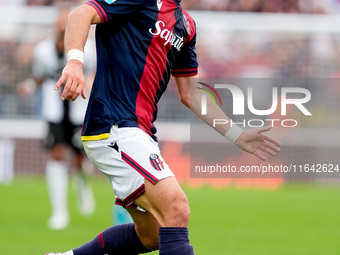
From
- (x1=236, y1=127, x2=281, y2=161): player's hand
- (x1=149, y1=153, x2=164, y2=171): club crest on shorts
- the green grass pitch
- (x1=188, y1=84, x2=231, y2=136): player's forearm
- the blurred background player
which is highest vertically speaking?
(x1=188, y1=84, x2=231, y2=136): player's forearm

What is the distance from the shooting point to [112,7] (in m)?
4.36

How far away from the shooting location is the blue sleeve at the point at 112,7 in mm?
4328

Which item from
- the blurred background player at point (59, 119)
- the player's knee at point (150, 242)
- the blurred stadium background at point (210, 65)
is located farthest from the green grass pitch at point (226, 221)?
the player's knee at point (150, 242)

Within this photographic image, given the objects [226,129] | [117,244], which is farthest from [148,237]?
[226,129]

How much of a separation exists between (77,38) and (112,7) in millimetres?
314

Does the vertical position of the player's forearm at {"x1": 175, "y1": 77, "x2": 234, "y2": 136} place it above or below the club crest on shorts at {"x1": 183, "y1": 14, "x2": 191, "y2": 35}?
below

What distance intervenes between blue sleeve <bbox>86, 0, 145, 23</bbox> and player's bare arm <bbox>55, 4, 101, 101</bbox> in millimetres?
36

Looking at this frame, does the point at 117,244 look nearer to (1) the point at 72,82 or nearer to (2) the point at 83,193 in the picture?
(1) the point at 72,82

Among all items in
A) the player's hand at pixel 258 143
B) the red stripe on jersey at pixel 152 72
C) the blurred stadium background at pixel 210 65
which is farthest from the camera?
the blurred stadium background at pixel 210 65

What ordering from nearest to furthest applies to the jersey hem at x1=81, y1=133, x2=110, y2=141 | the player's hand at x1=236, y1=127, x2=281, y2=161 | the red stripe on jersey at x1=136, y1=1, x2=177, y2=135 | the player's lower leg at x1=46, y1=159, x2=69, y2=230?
the jersey hem at x1=81, y1=133, x2=110, y2=141 < the red stripe on jersey at x1=136, y1=1, x2=177, y2=135 < the player's hand at x1=236, y1=127, x2=281, y2=161 < the player's lower leg at x1=46, y1=159, x2=69, y2=230

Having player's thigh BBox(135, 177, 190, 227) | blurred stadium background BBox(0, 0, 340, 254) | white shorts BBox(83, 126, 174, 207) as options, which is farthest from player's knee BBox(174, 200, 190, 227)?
blurred stadium background BBox(0, 0, 340, 254)

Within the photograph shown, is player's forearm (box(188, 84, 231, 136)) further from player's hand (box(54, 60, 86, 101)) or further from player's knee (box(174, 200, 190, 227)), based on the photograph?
player's hand (box(54, 60, 86, 101))

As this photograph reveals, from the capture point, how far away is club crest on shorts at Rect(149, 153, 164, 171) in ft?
14.1

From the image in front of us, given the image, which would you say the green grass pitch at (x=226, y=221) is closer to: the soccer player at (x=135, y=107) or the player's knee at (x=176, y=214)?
the soccer player at (x=135, y=107)
